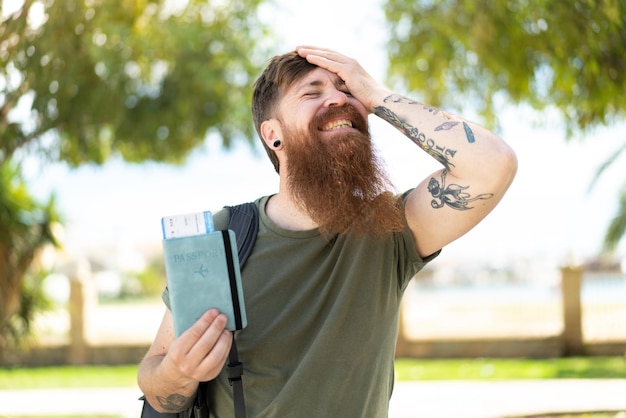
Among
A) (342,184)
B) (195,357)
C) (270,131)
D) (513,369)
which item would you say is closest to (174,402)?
(195,357)

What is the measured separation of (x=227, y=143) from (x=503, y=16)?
5.06 m

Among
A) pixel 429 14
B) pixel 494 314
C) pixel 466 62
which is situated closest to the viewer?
pixel 429 14

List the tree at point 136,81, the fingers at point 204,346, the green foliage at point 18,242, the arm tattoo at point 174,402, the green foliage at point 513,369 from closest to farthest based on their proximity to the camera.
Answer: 1. the fingers at point 204,346
2. the arm tattoo at point 174,402
3. the tree at point 136,81
4. the green foliage at point 513,369
5. the green foliage at point 18,242

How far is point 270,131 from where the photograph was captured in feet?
9.06

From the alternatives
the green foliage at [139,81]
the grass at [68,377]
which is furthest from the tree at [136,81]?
the grass at [68,377]

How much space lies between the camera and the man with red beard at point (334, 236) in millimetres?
2393

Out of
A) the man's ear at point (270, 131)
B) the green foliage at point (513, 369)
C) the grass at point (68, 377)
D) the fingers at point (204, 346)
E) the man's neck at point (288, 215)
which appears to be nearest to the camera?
the fingers at point (204, 346)

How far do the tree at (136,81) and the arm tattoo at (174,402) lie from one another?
283 inches

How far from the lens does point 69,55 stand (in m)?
9.40

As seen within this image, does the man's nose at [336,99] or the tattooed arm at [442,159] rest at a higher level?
the man's nose at [336,99]

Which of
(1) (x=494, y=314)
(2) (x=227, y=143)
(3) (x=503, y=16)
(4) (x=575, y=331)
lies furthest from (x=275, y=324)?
(1) (x=494, y=314)

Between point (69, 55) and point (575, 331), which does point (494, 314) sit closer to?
point (575, 331)

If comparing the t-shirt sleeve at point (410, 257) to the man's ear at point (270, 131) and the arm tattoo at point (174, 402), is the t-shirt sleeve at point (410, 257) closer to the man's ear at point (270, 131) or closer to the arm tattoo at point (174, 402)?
the man's ear at point (270, 131)

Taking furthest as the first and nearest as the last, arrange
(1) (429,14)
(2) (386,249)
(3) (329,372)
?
(1) (429,14), (2) (386,249), (3) (329,372)
